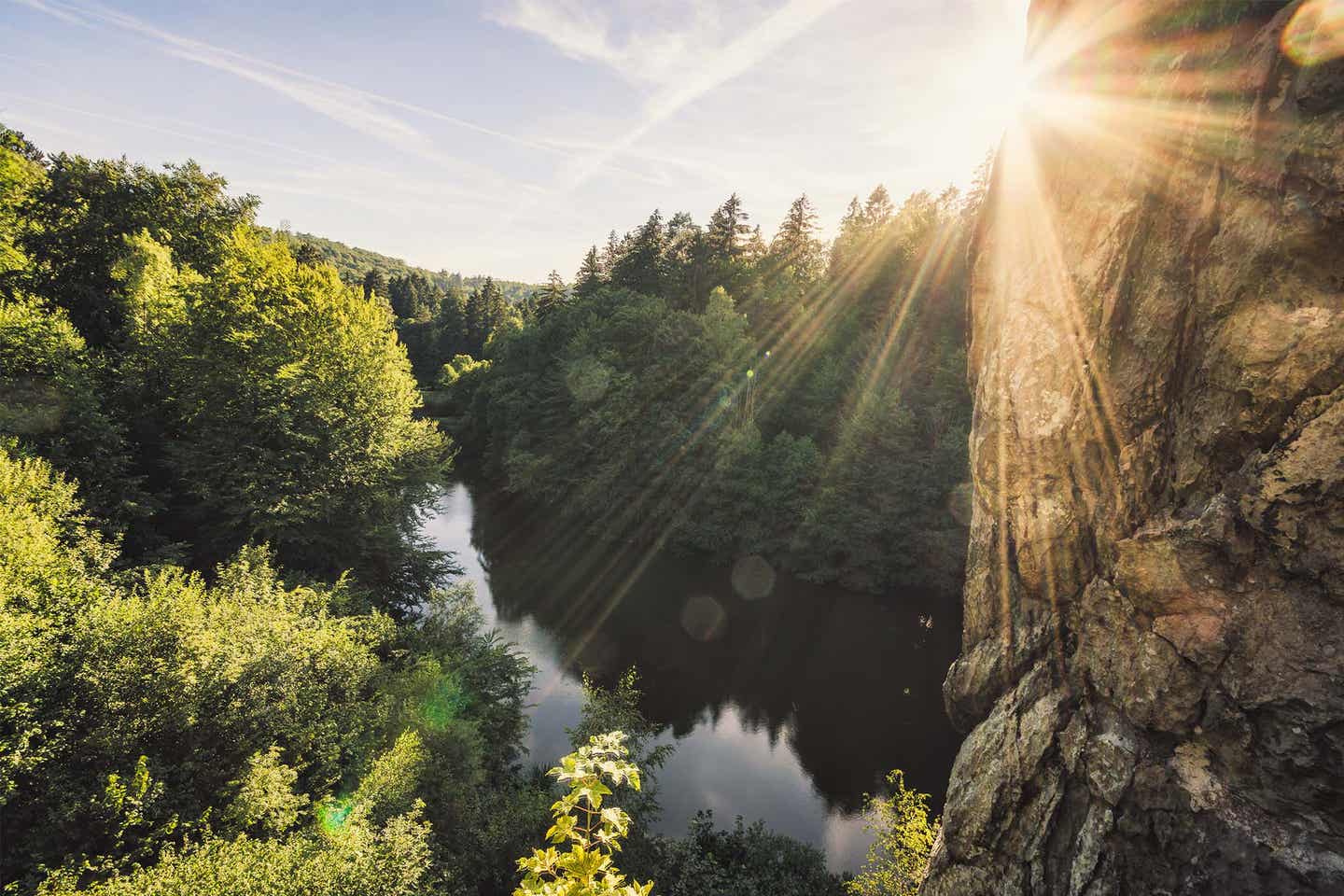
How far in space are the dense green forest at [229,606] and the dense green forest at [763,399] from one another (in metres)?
17.9

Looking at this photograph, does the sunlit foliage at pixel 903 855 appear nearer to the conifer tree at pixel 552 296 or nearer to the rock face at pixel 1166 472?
the rock face at pixel 1166 472

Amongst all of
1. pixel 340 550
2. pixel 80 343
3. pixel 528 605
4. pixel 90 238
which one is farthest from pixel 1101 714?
pixel 90 238

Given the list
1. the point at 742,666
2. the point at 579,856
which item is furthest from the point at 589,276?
the point at 579,856

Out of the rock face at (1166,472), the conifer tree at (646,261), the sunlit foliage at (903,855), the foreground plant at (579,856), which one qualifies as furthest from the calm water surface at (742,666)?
the conifer tree at (646,261)

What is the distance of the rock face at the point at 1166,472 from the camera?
14.2ft

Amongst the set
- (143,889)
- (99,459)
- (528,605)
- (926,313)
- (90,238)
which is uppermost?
(926,313)

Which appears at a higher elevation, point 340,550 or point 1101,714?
point 1101,714

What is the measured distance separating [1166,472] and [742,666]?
884 inches

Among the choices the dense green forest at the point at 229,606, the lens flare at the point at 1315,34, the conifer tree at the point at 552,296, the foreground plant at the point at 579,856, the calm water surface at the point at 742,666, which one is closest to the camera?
the foreground plant at the point at 579,856

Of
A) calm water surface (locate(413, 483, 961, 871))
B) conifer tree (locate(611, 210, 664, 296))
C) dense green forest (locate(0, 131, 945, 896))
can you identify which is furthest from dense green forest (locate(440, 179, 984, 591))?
dense green forest (locate(0, 131, 945, 896))

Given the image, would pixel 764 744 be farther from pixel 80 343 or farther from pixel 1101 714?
pixel 80 343

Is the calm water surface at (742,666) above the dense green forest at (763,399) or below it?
below

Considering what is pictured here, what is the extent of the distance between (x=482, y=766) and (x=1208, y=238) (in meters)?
17.4

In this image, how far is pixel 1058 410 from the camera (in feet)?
22.7
